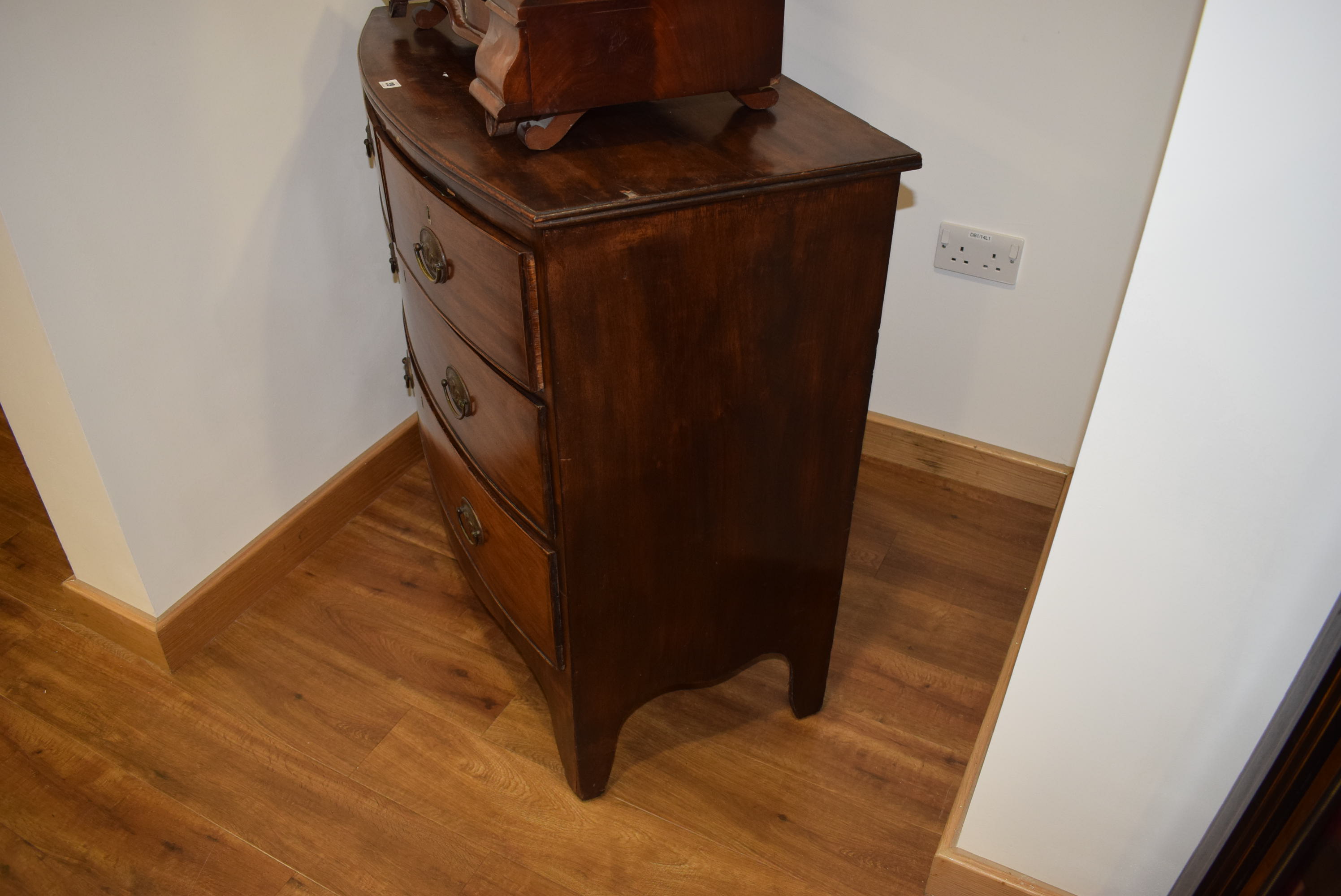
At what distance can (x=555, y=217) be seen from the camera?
89cm

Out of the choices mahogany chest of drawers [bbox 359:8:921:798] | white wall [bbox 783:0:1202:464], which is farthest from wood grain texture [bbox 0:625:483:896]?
white wall [bbox 783:0:1202:464]

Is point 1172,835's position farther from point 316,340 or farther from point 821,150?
point 316,340

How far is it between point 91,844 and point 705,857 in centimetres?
83

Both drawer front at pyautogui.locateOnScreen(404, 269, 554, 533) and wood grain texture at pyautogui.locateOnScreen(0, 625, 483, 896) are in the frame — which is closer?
drawer front at pyautogui.locateOnScreen(404, 269, 554, 533)

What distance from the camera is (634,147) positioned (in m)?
1.02

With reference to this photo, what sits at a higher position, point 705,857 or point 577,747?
point 577,747

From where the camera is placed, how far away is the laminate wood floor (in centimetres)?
130

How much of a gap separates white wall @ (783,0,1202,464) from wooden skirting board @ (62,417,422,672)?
1036 mm

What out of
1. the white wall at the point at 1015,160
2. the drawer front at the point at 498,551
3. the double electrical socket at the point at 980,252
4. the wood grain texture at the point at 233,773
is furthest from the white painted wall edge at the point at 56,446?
the double electrical socket at the point at 980,252

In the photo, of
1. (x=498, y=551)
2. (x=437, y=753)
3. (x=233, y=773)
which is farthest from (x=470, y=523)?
(x=233, y=773)

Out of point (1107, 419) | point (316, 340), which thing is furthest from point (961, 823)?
point (316, 340)

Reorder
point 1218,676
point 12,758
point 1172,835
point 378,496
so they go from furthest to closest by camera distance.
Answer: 1. point 378,496
2. point 12,758
3. point 1172,835
4. point 1218,676

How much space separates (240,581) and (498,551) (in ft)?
2.09

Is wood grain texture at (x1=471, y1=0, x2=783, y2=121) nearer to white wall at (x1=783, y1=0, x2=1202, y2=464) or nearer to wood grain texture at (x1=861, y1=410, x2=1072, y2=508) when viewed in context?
white wall at (x1=783, y1=0, x2=1202, y2=464)
